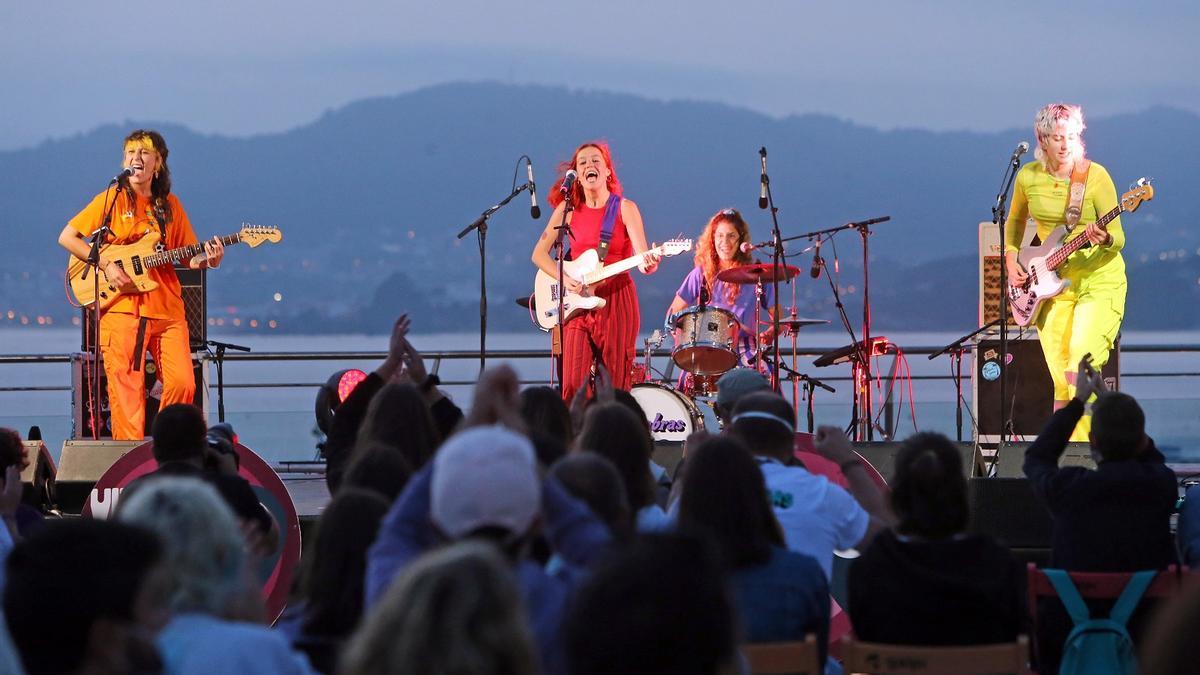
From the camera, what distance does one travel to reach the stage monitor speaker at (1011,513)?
618 cm

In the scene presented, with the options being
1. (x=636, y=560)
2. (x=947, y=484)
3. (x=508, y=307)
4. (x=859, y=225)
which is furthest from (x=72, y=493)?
(x=508, y=307)

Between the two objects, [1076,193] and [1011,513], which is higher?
[1076,193]

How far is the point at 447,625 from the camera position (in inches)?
60.6

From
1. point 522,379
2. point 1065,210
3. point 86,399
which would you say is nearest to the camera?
point 1065,210

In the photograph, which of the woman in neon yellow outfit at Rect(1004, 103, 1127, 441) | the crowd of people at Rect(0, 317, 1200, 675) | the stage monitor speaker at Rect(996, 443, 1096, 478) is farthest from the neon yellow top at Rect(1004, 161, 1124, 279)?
the crowd of people at Rect(0, 317, 1200, 675)

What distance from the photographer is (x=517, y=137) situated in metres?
18.0

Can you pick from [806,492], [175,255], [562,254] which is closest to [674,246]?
[562,254]

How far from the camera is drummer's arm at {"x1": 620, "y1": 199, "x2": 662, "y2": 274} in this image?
8.22 m

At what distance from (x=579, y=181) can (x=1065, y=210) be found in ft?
8.60

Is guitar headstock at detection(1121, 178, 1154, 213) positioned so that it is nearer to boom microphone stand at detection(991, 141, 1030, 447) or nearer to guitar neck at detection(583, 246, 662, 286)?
boom microphone stand at detection(991, 141, 1030, 447)

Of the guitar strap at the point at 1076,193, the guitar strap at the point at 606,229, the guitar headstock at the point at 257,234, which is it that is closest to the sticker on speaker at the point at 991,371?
the guitar strap at the point at 1076,193

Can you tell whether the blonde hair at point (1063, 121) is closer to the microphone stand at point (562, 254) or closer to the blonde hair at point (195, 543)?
the microphone stand at point (562, 254)

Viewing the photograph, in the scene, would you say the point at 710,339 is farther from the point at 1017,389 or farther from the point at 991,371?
the point at 1017,389

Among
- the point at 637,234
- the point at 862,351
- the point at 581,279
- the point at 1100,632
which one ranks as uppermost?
the point at 637,234
